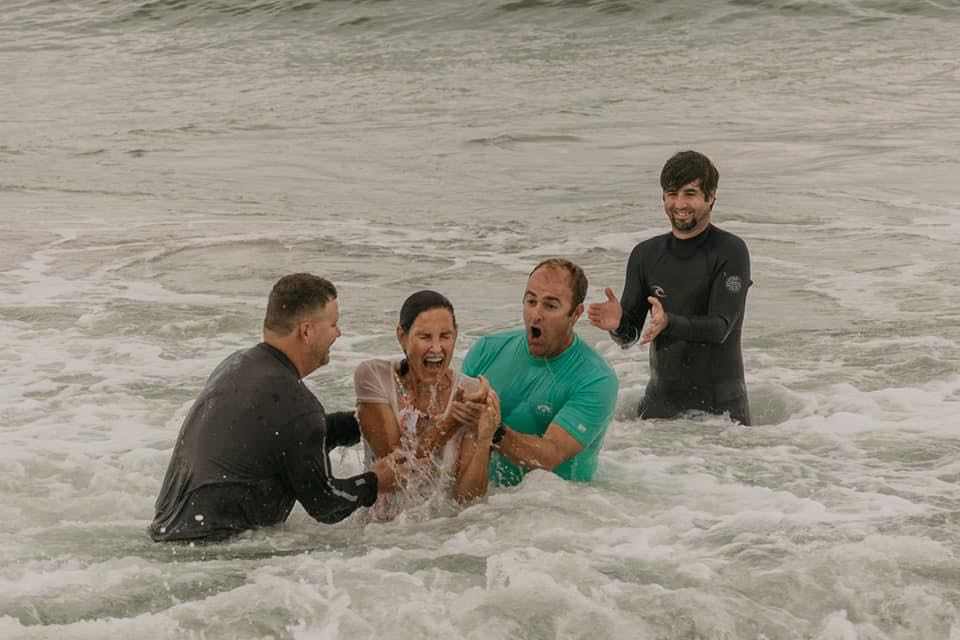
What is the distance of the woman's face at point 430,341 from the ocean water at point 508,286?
0.90 metres

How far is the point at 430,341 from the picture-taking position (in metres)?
6.29

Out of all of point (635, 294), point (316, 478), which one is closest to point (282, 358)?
point (316, 478)

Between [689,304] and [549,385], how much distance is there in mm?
1771

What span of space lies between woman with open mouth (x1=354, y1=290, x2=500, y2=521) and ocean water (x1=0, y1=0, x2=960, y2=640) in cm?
37

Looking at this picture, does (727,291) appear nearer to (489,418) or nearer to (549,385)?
(549,385)

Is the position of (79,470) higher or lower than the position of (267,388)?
lower

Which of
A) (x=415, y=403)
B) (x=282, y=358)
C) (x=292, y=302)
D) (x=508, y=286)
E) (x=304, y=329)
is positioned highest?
(x=292, y=302)

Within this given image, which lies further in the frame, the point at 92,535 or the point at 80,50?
the point at 80,50

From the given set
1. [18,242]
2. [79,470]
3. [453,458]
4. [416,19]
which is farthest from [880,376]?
[416,19]

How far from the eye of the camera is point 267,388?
5.96 metres

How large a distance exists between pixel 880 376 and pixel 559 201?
766 centimetres

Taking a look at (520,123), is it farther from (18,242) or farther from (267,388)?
(267,388)

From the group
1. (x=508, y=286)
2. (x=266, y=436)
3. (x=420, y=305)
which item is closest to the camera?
(x=266, y=436)

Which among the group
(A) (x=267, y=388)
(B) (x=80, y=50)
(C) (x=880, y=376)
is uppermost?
(B) (x=80, y=50)
